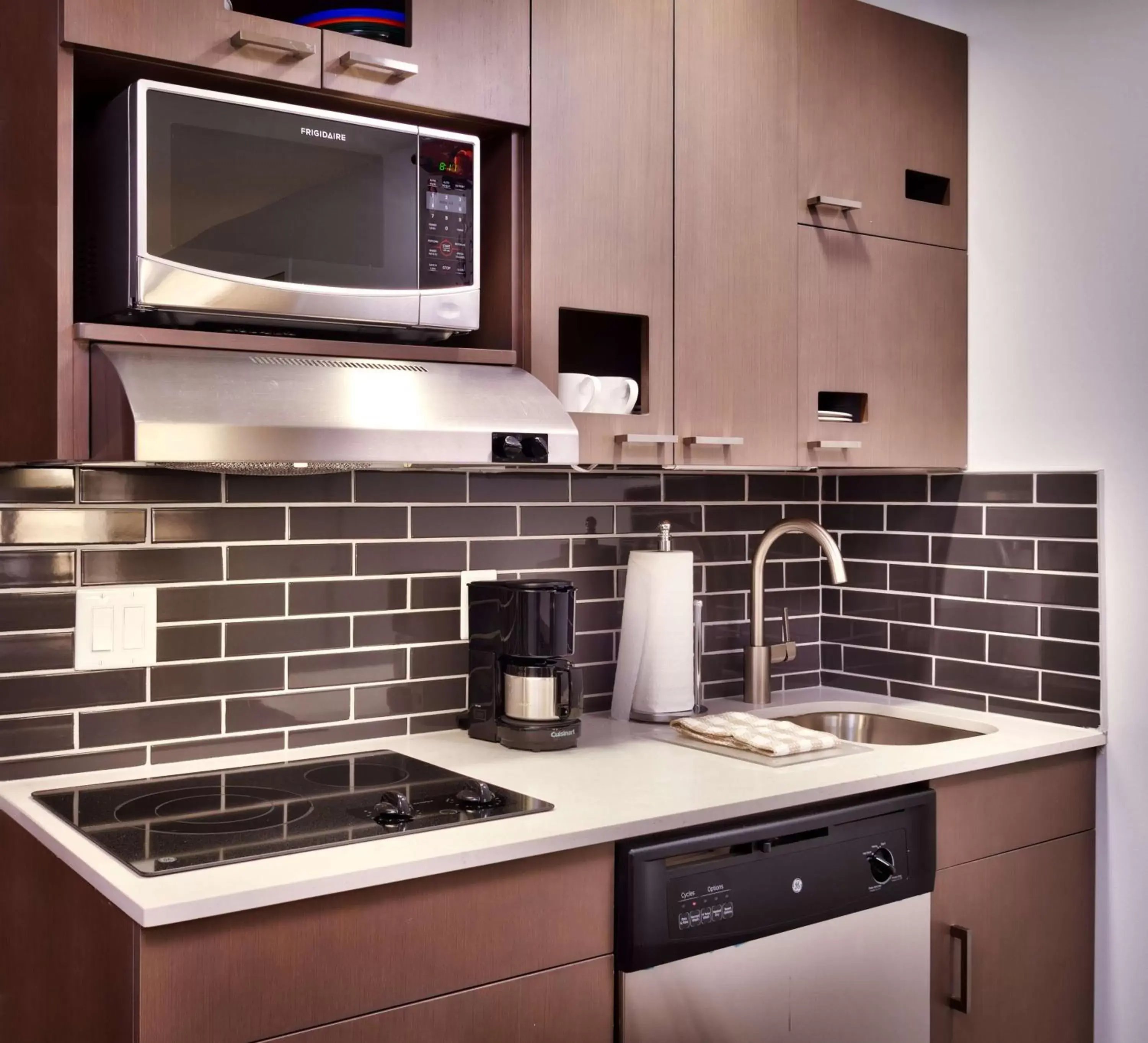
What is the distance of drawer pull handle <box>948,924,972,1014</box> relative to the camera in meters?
2.07

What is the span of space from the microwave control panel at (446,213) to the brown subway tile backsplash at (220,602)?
617mm

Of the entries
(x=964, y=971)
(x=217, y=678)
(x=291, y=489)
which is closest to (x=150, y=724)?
(x=217, y=678)

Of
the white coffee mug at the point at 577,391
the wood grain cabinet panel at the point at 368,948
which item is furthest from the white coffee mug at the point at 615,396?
the wood grain cabinet panel at the point at 368,948

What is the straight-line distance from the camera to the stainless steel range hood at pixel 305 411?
57.9 inches

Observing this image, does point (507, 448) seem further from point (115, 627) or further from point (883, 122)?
point (883, 122)

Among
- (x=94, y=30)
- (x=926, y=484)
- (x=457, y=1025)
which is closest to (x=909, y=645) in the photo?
(x=926, y=484)

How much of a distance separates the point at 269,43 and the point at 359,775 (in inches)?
43.0

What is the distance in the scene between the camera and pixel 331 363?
5.56 feet

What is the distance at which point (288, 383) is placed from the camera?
161 cm

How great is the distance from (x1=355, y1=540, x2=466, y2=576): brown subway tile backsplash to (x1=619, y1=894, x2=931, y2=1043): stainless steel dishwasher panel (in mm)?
857

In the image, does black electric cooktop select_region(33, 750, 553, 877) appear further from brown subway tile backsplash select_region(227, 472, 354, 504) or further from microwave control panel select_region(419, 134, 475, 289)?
microwave control panel select_region(419, 134, 475, 289)

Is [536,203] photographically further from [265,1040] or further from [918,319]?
[265,1040]

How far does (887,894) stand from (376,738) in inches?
36.2

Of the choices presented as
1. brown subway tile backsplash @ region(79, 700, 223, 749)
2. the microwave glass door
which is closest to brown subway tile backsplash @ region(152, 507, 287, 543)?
brown subway tile backsplash @ region(79, 700, 223, 749)
